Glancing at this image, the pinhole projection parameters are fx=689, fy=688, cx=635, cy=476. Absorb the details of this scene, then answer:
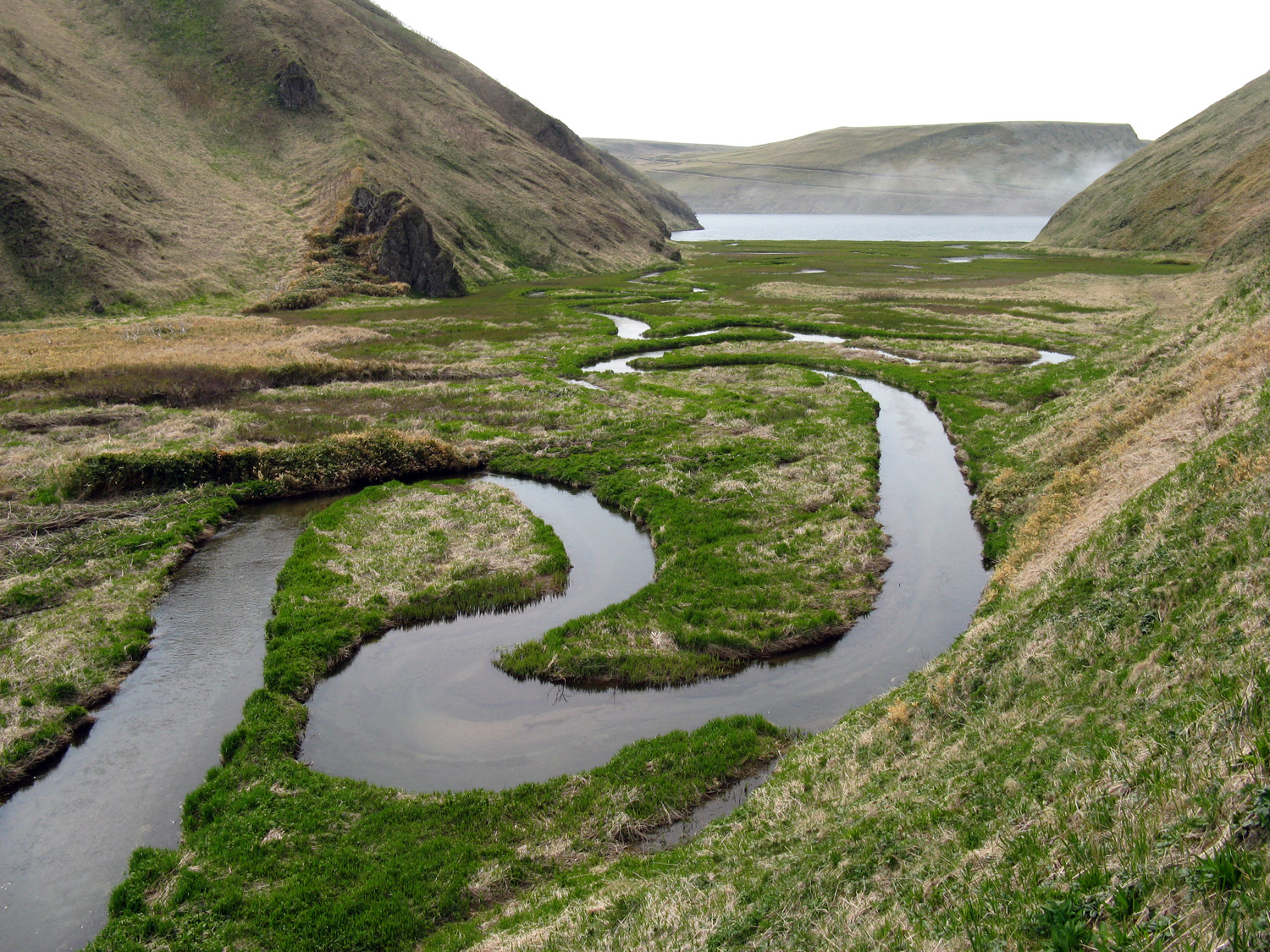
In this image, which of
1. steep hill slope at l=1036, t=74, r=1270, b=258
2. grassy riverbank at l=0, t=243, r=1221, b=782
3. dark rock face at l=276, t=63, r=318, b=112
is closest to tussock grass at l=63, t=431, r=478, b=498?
grassy riverbank at l=0, t=243, r=1221, b=782

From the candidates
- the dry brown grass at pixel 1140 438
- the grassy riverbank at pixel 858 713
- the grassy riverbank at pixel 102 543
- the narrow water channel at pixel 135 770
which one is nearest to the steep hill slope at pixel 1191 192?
the dry brown grass at pixel 1140 438

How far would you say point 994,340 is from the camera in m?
66.2

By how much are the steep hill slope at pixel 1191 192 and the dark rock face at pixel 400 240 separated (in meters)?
102

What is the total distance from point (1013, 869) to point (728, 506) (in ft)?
76.6

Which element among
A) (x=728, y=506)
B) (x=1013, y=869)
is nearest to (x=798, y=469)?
(x=728, y=506)

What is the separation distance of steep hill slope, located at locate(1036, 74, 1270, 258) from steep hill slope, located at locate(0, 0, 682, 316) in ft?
315

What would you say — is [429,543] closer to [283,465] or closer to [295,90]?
[283,465]

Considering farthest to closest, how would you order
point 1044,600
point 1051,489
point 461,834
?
point 1051,489 → point 1044,600 → point 461,834

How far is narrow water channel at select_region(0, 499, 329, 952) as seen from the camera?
542 inches

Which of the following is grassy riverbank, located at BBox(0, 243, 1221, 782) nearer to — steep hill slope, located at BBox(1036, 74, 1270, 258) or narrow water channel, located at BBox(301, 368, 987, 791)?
narrow water channel, located at BBox(301, 368, 987, 791)

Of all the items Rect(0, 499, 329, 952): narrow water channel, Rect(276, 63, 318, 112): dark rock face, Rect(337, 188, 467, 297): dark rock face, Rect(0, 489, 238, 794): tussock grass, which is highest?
Rect(276, 63, 318, 112): dark rock face

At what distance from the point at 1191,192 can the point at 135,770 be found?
552ft

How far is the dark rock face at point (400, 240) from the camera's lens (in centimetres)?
9719

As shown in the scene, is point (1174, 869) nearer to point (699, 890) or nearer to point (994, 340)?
point (699, 890)
